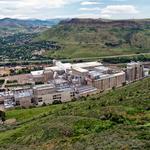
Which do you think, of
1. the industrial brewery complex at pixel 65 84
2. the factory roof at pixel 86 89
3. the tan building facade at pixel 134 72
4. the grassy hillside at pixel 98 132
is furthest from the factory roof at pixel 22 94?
the grassy hillside at pixel 98 132

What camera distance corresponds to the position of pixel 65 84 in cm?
10081

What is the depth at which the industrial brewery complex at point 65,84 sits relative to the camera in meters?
88.8

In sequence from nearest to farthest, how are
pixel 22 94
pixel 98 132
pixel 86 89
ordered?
1. pixel 98 132
2. pixel 22 94
3. pixel 86 89

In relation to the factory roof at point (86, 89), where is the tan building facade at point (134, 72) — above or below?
above

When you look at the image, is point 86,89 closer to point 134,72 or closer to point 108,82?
point 108,82

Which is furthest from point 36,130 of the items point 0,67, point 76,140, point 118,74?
point 0,67

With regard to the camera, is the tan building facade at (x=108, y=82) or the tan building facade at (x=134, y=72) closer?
the tan building facade at (x=108, y=82)

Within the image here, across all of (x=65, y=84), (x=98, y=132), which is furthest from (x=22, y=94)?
(x=98, y=132)

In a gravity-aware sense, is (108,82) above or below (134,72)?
below

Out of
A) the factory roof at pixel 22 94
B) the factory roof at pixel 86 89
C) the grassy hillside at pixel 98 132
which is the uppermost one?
the grassy hillside at pixel 98 132

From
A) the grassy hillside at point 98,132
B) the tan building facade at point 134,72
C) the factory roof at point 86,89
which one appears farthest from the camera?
the tan building facade at point 134,72

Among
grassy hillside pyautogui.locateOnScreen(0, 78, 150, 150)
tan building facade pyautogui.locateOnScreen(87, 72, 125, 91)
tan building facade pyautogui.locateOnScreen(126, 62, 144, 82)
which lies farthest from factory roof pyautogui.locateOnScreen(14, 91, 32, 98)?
grassy hillside pyautogui.locateOnScreen(0, 78, 150, 150)

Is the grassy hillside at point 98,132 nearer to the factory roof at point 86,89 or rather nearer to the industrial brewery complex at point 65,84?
the industrial brewery complex at point 65,84

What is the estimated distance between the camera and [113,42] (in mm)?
192250
